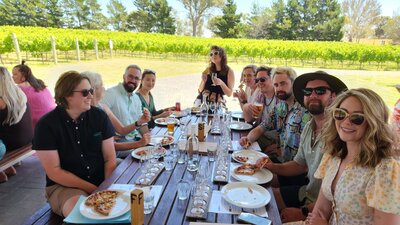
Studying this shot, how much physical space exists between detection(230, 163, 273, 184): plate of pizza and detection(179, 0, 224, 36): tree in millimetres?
18238

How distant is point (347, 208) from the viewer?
1409 mm

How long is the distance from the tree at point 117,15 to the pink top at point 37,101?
63.9ft

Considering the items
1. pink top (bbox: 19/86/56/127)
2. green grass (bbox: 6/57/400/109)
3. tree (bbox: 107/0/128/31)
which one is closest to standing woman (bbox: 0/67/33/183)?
pink top (bbox: 19/86/56/127)

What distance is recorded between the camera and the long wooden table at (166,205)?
138 centimetres

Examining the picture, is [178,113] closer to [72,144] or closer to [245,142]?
[245,142]

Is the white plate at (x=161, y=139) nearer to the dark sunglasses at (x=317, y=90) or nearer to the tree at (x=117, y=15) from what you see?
the dark sunglasses at (x=317, y=90)

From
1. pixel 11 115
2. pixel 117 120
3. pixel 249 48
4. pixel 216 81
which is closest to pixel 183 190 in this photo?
pixel 117 120

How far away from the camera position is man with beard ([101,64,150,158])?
3.15 m

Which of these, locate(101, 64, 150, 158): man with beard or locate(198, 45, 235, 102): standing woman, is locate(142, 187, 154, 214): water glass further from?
locate(198, 45, 235, 102): standing woman

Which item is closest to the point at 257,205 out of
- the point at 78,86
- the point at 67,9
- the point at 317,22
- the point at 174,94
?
the point at 78,86

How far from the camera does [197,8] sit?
61.7 feet

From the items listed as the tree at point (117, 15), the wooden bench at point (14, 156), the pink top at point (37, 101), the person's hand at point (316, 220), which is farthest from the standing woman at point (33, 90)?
the tree at point (117, 15)

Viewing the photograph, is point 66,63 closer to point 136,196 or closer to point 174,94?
point 174,94

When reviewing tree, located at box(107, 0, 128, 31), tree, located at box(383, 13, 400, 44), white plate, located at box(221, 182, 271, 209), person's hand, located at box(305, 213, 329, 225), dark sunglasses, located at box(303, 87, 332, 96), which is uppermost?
tree, located at box(107, 0, 128, 31)
